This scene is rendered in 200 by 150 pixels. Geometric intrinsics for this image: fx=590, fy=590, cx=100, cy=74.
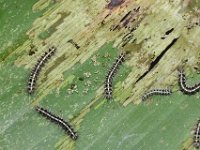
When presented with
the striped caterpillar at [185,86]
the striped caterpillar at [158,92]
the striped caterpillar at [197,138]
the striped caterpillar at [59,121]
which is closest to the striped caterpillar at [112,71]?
the striped caterpillar at [158,92]

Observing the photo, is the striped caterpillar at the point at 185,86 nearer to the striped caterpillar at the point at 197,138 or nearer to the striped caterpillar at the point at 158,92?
the striped caterpillar at the point at 158,92

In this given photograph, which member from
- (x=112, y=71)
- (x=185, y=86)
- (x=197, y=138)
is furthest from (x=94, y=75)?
(x=197, y=138)

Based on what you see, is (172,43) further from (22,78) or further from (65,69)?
(22,78)

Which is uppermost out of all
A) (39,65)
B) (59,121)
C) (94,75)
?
(39,65)

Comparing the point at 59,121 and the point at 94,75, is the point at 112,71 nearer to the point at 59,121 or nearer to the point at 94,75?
the point at 94,75

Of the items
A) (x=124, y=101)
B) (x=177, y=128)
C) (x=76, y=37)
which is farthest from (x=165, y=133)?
(x=76, y=37)

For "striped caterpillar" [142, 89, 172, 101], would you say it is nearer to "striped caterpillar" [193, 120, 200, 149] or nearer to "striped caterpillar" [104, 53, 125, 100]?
"striped caterpillar" [104, 53, 125, 100]

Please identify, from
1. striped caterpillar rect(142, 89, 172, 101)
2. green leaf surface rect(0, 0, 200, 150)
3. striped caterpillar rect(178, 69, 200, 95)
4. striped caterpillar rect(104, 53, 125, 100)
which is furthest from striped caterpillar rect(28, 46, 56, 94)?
striped caterpillar rect(178, 69, 200, 95)
